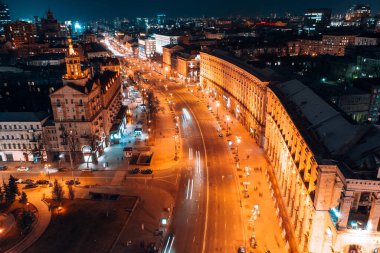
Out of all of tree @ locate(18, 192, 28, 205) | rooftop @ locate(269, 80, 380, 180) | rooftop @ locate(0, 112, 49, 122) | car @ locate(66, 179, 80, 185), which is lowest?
car @ locate(66, 179, 80, 185)

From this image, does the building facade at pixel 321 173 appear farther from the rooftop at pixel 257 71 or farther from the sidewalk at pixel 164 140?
the sidewalk at pixel 164 140

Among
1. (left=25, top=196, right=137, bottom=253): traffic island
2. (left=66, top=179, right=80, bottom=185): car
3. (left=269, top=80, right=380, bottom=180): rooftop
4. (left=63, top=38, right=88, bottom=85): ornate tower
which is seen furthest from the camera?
(left=63, top=38, right=88, bottom=85): ornate tower

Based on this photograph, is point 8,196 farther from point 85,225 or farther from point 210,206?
point 210,206

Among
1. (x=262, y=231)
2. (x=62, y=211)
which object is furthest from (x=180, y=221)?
(x=62, y=211)

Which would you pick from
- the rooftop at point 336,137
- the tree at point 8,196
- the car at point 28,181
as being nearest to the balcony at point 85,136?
the car at point 28,181

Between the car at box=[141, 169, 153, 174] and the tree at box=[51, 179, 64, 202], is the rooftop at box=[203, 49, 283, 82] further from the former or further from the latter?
the tree at box=[51, 179, 64, 202]

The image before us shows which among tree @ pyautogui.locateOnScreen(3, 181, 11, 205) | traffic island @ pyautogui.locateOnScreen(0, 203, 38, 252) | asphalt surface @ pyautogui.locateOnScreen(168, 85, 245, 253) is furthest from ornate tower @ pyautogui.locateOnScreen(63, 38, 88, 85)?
traffic island @ pyautogui.locateOnScreen(0, 203, 38, 252)

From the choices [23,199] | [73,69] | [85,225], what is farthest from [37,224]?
[73,69]

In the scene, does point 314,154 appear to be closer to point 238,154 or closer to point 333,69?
point 238,154
